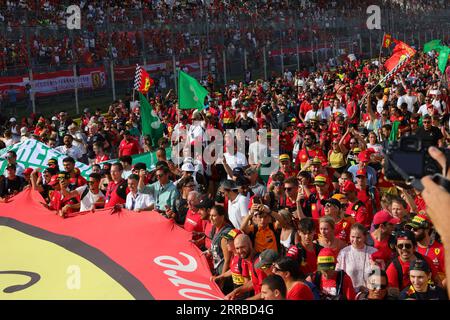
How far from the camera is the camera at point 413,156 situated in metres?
2.79

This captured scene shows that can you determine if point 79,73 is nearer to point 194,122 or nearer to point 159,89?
point 159,89

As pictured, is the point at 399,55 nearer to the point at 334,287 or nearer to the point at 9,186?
the point at 9,186

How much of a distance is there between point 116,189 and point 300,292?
4.17m

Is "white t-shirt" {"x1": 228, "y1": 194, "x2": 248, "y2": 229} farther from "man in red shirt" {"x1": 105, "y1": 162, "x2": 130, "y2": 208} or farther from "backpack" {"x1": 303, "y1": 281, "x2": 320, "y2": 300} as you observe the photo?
"backpack" {"x1": 303, "y1": 281, "x2": 320, "y2": 300}

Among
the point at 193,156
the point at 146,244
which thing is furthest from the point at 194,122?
the point at 146,244

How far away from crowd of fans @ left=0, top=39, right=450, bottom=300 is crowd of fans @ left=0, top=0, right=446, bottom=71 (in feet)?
22.1

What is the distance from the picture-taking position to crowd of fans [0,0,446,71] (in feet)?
70.1

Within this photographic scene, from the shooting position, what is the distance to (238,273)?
5.97 m

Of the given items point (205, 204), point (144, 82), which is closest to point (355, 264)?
point (205, 204)

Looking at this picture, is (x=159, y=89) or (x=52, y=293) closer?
(x=52, y=293)

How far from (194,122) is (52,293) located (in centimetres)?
741

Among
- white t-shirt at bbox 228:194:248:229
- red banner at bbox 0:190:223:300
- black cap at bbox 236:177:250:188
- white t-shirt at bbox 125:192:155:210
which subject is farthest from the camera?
white t-shirt at bbox 125:192:155:210

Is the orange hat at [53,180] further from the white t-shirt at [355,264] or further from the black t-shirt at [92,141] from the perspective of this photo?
the white t-shirt at [355,264]

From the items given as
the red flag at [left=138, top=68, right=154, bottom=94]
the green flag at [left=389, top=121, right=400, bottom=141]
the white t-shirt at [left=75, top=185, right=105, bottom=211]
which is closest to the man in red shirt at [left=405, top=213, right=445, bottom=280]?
the white t-shirt at [left=75, top=185, right=105, bottom=211]
